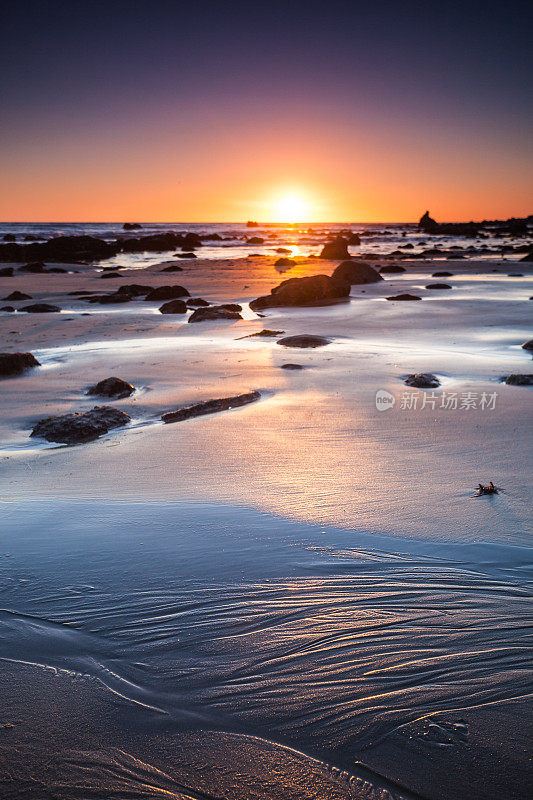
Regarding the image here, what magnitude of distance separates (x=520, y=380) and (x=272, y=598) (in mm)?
3931

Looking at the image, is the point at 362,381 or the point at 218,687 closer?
the point at 218,687

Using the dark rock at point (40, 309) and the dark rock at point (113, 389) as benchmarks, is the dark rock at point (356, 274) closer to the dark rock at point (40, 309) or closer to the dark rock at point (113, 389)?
the dark rock at point (40, 309)

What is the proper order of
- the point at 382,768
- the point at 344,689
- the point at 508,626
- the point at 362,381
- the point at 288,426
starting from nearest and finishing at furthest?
the point at 382,768
the point at 344,689
the point at 508,626
the point at 288,426
the point at 362,381

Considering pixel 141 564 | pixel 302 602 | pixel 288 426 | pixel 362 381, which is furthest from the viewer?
pixel 362 381

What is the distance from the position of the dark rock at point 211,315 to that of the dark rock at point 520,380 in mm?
5915

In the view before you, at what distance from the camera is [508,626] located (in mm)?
1963

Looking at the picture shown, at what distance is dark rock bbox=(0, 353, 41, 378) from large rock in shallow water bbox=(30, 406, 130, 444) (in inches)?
79.9

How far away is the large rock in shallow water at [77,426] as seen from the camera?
4023mm

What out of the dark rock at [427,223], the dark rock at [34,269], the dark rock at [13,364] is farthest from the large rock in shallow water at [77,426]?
the dark rock at [427,223]

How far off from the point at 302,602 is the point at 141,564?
71cm

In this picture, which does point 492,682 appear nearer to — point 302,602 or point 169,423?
point 302,602

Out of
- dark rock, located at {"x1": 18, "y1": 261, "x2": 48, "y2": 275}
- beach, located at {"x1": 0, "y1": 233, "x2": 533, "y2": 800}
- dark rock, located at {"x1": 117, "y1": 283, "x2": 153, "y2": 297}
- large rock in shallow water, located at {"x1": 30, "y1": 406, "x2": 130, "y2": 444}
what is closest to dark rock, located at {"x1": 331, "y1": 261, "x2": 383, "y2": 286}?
dark rock, located at {"x1": 117, "y1": 283, "x2": 153, "y2": 297}

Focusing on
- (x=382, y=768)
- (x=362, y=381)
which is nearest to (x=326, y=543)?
(x=382, y=768)

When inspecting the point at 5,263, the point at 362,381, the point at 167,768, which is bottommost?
the point at 167,768
